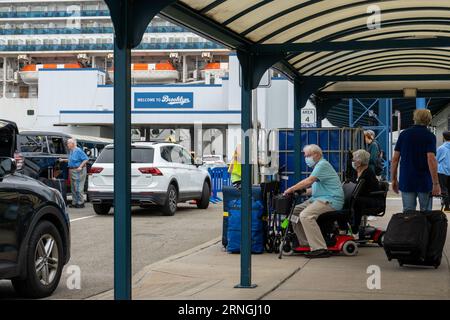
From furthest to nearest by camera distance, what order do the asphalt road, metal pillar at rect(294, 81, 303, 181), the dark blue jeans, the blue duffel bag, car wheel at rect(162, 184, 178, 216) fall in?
car wheel at rect(162, 184, 178, 216) < metal pillar at rect(294, 81, 303, 181) < the blue duffel bag < the dark blue jeans < the asphalt road

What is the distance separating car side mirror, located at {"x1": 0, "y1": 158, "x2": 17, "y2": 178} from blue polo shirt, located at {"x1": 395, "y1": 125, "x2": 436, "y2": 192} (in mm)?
4337

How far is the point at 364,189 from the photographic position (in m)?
11.1

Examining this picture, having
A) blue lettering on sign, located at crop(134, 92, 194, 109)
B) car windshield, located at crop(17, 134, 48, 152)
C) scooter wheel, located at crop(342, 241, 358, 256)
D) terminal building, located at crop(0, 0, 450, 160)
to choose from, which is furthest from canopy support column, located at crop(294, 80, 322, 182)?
blue lettering on sign, located at crop(134, 92, 194, 109)

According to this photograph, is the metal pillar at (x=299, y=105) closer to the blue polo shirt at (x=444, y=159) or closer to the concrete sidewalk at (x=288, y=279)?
the concrete sidewalk at (x=288, y=279)

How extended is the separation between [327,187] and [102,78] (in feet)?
158

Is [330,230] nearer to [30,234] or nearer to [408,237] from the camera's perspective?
[408,237]

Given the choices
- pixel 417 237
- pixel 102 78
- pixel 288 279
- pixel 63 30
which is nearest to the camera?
pixel 288 279

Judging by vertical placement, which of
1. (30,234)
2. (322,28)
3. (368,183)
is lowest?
(30,234)

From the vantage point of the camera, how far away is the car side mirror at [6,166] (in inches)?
289

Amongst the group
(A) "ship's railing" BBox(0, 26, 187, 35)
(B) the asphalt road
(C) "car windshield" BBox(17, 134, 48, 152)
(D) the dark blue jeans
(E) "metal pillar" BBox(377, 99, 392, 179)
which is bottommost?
(B) the asphalt road

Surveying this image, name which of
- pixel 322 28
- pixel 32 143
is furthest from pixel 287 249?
pixel 32 143

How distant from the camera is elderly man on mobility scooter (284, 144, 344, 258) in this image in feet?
34.2

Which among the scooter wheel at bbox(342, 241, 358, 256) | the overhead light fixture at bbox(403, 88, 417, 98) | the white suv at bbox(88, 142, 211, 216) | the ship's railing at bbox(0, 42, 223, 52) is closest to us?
the scooter wheel at bbox(342, 241, 358, 256)

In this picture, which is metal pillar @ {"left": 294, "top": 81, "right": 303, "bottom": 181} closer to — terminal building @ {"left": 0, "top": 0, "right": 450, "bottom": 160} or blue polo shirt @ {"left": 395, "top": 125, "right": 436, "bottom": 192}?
terminal building @ {"left": 0, "top": 0, "right": 450, "bottom": 160}
